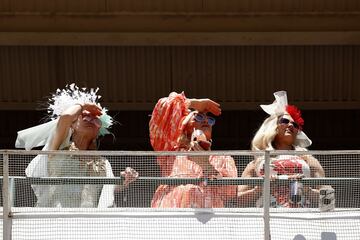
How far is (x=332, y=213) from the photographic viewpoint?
4.14 m

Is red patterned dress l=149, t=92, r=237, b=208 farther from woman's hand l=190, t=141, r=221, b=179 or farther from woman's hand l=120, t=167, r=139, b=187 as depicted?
woman's hand l=120, t=167, r=139, b=187

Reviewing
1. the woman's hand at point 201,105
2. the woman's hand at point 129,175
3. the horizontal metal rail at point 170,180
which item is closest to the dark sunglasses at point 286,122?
the woman's hand at point 201,105

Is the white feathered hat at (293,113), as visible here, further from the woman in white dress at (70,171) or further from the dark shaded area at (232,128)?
the dark shaded area at (232,128)

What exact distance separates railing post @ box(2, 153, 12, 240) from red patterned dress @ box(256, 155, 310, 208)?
55.5 inches

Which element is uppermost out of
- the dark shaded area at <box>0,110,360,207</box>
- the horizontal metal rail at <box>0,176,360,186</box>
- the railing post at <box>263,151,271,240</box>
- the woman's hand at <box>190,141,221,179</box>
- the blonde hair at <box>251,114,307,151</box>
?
the dark shaded area at <box>0,110,360,207</box>

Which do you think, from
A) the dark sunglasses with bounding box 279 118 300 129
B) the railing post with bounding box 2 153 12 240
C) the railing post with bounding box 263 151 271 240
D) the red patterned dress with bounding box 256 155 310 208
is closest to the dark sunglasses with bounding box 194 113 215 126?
the dark sunglasses with bounding box 279 118 300 129

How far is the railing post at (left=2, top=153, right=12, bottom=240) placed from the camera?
13.0 feet

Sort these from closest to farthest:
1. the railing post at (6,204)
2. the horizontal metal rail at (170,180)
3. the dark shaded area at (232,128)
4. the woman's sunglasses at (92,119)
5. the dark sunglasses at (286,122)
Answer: the railing post at (6,204) < the horizontal metal rail at (170,180) < the woman's sunglasses at (92,119) < the dark sunglasses at (286,122) < the dark shaded area at (232,128)

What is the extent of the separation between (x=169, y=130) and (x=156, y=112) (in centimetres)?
18

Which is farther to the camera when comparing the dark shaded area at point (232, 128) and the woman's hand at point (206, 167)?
the dark shaded area at point (232, 128)

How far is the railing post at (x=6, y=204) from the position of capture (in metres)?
3.96

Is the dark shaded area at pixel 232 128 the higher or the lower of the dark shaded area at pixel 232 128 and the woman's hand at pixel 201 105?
the higher

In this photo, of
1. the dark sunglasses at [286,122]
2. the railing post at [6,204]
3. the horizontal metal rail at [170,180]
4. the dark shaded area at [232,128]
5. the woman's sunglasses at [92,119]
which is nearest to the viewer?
the railing post at [6,204]

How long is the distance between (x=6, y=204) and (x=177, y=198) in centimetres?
97
